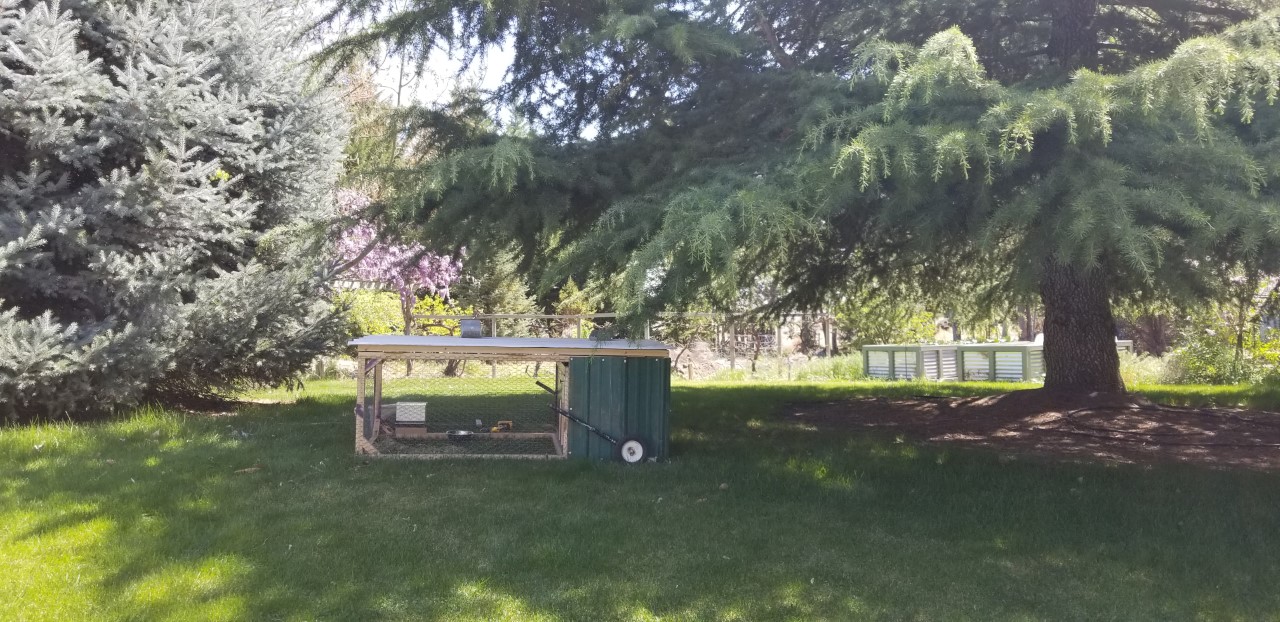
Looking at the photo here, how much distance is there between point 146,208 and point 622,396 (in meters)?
5.26

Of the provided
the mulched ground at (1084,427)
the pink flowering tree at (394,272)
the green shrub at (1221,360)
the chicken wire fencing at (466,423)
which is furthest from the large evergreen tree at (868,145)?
the pink flowering tree at (394,272)

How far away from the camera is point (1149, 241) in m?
4.22

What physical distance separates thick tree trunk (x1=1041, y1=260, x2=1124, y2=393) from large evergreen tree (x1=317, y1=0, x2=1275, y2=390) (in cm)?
2

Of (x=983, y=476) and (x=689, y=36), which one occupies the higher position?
(x=689, y=36)

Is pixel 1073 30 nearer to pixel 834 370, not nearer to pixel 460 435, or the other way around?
pixel 460 435

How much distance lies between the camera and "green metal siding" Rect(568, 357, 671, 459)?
691cm

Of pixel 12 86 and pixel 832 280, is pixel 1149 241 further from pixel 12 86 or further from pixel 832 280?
pixel 12 86

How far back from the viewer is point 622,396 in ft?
22.7

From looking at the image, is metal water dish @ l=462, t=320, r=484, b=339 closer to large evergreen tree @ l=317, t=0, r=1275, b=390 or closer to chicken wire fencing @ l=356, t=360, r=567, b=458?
chicken wire fencing @ l=356, t=360, r=567, b=458

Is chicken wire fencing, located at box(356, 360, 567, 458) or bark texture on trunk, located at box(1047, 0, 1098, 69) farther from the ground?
bark texture on trunk, located at box(1047, 0, 1098, 69)

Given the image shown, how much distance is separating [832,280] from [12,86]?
892 centimetres

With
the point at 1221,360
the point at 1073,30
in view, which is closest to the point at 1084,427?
the point at 1073,30

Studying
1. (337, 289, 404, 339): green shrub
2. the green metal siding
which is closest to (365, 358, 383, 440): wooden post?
the green metal siding

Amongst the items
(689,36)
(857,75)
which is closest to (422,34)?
(689,36)
